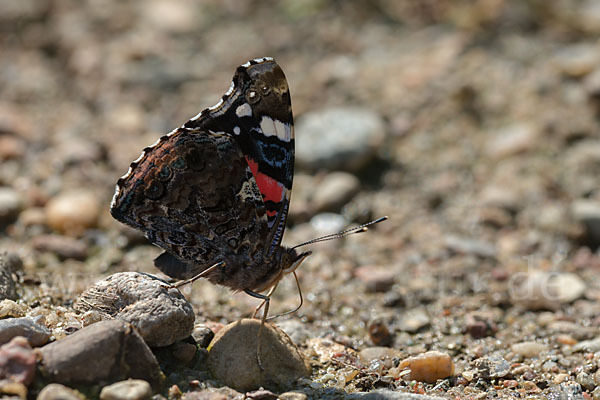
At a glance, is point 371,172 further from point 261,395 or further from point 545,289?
point 261,395

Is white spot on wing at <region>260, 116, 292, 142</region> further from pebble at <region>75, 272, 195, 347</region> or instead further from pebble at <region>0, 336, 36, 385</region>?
pebble at <region>0, 336, 36, 385</region>

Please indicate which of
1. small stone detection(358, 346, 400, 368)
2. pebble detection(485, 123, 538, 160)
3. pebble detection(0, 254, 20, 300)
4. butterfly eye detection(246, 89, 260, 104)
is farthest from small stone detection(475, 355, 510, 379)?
pebble detection(485, 123, 538, 160)

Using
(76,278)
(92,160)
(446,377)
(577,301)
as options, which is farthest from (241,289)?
(92,160)

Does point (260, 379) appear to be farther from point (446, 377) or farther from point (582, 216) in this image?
point (582, 216)

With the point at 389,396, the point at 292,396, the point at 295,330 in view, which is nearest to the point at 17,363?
the point at 292,396

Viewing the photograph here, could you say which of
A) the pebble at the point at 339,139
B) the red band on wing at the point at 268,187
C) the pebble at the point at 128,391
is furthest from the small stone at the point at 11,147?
the pebble at the point at 128,391

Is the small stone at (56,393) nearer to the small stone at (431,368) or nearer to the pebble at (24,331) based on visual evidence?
the pebble at (24,331)
